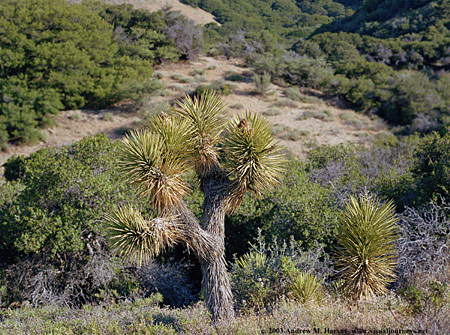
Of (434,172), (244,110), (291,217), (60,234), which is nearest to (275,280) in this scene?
(291,217)

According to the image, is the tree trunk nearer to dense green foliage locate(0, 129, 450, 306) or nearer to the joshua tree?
the joshua tree

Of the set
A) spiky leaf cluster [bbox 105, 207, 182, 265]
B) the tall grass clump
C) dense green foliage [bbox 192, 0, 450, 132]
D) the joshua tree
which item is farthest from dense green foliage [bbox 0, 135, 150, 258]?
the tall grass clump

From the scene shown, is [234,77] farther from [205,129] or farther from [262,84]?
[205,129]

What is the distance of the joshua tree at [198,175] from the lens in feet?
17.5

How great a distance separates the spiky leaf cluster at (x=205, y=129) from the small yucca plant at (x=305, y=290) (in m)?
2.20

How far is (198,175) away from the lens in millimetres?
6254

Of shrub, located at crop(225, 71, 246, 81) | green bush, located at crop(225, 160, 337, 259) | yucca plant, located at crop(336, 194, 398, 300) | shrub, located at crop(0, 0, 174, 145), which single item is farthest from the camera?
shrub, located at crop(225, 71, 246, 81)

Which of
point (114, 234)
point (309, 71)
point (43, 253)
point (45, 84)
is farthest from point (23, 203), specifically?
point (309, 71)

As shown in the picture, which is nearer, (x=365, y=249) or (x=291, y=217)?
(x=365, y=249)

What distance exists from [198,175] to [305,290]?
2404 millimetres

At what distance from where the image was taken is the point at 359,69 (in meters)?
26.9

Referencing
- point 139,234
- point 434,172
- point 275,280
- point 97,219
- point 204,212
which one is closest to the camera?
point 139,234

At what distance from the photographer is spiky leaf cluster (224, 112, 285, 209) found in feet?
18.4

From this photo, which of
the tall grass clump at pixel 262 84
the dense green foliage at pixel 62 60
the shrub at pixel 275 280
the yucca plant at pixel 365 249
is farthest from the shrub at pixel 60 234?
the tall grass clump at pixel 262 84
